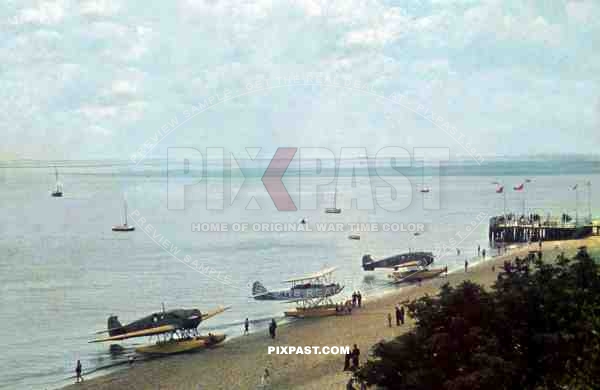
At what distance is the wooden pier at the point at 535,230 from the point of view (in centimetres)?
5075

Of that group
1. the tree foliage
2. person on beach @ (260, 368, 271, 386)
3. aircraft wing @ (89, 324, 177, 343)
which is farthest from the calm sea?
the tree foliage

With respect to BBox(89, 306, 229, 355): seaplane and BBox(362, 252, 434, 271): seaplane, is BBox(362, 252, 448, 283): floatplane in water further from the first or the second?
BBox(89, 306, 229, 355): seaplane

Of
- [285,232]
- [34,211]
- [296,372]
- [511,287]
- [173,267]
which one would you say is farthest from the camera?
[34,211]

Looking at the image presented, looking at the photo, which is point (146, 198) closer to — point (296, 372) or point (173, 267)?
point (173, 267)

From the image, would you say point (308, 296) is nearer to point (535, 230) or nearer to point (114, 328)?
point (114, 328)

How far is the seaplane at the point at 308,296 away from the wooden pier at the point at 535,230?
19143 millimetres

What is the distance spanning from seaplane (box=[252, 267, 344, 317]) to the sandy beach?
1.24 metres

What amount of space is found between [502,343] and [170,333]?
2016 cm

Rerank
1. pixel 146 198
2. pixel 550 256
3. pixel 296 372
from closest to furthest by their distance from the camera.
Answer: pixel 296 372
pixel 550 256
pixel 146 198

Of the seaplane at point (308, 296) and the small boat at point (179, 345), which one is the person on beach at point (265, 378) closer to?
the small boat at point (179, 345)

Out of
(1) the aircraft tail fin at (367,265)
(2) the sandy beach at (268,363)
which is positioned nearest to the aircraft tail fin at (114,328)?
(2) the sandy beach at (268,363)

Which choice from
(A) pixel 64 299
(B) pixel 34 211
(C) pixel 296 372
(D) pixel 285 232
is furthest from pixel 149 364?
(B) pixel 34 211

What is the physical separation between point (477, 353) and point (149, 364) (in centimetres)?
1764

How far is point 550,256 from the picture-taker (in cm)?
4169
